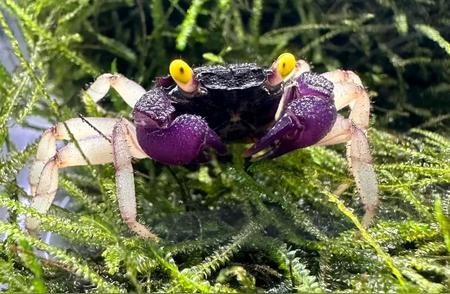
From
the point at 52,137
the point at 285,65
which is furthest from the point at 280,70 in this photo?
the point at 52,137

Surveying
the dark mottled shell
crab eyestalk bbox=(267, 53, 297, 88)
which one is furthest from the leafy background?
crab eyestalk bbox=(267, 53, 297, 88)

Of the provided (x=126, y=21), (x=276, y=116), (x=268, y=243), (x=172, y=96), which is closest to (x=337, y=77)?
(x=276, y=116)

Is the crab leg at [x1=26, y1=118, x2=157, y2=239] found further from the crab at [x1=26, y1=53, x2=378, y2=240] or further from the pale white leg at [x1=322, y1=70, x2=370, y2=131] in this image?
the pale white leg at [x1=322, y1=70, x2=370, y2=131]

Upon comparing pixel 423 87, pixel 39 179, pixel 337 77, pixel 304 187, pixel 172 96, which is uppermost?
pixel 423 87

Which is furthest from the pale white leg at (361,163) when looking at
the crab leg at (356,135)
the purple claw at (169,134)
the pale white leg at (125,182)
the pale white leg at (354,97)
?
the pale white leg at (125,182)

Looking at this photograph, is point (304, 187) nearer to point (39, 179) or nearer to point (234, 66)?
point (234, 66)

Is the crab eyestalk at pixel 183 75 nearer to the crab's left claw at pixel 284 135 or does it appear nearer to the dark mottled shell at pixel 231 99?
the dark mottled shell at pixel 231 99
